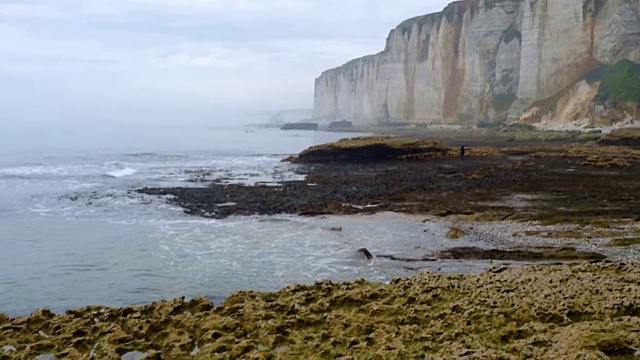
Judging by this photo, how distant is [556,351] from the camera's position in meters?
7.12

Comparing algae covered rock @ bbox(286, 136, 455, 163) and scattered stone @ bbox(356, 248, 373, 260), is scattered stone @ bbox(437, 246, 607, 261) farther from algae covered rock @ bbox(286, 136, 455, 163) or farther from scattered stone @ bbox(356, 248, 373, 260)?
algae covered rock @ bbox(286, 136, 455, 163)

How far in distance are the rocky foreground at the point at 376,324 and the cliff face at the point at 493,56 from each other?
64.9 metres

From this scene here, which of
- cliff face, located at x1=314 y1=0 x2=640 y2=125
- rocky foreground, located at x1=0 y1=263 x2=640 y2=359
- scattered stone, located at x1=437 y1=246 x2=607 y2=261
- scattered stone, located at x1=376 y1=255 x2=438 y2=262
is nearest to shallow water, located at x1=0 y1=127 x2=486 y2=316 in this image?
scattered stone, located at x1=376 y1=255 x2=438 y2=262

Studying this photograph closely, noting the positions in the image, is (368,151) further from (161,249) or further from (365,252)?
(365,252)

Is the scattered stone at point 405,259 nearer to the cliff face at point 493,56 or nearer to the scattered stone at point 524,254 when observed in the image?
the scattered stone at point 524,254

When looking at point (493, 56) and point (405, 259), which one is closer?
point (405, 259)

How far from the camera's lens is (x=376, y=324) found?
871 centimetres

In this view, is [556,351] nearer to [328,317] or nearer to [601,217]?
[328,317]

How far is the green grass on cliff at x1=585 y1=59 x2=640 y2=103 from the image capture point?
58875 millimetres

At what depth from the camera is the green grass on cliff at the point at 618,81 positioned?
193ft

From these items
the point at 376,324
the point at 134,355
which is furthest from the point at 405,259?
the point at 134,355

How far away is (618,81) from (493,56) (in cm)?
2743

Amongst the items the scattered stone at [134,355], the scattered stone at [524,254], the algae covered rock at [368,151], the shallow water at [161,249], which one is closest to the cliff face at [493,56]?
the algae covered rock at [368,151]

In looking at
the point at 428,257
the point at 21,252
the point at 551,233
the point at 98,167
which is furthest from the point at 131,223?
the point at 98,167
